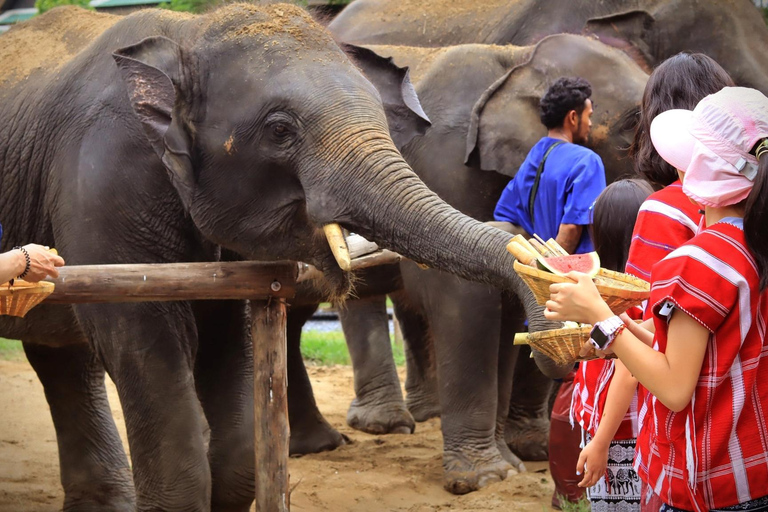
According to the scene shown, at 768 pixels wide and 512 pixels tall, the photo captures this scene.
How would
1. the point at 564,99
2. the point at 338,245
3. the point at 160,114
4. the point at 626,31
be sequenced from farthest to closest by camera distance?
1. the point at 626,31
2. the point at 564,99
3. the point at 160,114
4. the point at 338,245

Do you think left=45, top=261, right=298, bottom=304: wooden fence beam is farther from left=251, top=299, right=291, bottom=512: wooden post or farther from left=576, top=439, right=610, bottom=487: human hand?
left=576, top=439, right=610, bottom=487: human hand


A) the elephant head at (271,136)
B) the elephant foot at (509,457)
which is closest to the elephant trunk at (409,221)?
the elephant head at (271,136)

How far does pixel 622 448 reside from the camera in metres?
3.25

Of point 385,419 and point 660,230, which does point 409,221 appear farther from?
point 385,419

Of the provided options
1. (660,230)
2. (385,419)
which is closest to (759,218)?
(660,230)

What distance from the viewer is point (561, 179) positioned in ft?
16.6

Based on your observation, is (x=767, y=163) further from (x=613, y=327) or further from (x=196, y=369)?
(x=196, y=369)

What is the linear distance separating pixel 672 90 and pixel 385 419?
14.8ft

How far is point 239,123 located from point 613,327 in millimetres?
1960

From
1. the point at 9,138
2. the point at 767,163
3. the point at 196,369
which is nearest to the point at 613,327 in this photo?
the point at 767,163

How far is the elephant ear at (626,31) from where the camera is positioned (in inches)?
267

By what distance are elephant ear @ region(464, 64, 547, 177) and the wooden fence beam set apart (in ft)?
6.21

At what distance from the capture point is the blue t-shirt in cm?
492

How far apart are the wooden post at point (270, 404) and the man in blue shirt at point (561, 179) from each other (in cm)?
146
